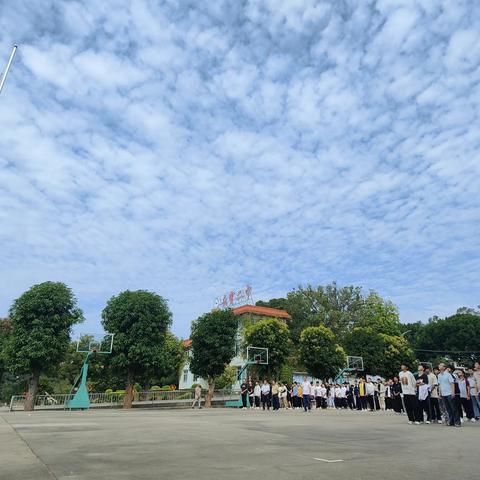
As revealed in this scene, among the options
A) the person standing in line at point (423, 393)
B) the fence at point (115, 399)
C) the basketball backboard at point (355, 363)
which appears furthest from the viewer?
the basketball backboard at point (355, 363)

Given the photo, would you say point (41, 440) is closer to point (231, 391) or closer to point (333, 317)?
point (231, 391)

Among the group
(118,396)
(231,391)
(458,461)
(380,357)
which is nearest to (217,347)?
(231,391)

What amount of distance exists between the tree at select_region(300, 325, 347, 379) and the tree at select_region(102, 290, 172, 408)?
15452 millimetres

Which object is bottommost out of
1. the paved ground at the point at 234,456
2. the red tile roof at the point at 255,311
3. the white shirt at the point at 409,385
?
the paved ground at the point at 234,456

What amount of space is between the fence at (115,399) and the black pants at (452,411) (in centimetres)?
2558

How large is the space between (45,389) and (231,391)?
17920 millimetres

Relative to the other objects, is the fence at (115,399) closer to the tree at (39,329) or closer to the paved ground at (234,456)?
the tree at (39,329)

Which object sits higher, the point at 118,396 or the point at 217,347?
the point at 217,347

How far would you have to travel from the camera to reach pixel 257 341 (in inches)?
1628

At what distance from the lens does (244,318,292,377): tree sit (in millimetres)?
41000

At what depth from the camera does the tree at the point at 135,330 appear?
31.2 m

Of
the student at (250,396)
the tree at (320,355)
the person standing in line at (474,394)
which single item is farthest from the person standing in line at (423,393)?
the tree at (320,355)

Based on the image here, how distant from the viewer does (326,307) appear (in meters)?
62.9

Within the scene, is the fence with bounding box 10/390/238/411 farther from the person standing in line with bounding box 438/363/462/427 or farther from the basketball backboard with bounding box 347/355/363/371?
the person standing in line with bounding box 438/363/462/427
